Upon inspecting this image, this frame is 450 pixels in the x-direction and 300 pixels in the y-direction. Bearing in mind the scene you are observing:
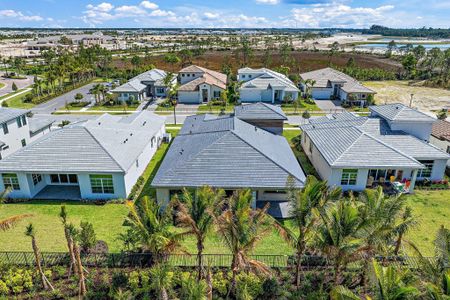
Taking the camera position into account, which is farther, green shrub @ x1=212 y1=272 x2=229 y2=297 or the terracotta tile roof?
the terracotta tile roof

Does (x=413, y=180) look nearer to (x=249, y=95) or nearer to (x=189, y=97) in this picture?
(x=249, y=95)

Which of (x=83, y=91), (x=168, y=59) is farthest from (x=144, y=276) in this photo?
(x=168, y=59)

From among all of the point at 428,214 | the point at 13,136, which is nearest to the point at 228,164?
the point at 428,214

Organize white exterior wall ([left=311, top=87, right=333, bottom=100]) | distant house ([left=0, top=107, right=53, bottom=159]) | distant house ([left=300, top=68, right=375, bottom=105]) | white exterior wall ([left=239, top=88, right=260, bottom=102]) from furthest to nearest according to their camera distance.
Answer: white exterior wall ([left=311, top=87, right=333, bottom=100]), white exterior wall ([left=239, top=88, right=260, bottom=102]), distant house ([left=300, top=68, right=375, bottom=105]), distant house ([left=0, top=107, right=53, bottom=159])

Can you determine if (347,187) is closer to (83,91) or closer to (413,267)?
(413,267)

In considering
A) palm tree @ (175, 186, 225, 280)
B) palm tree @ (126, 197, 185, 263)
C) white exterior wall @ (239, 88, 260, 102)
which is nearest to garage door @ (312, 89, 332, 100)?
white exterior wall @ (239, 88, 260, 102)

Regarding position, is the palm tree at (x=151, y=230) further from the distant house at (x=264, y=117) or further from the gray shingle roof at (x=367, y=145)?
the distant house at (x=264, y=117)

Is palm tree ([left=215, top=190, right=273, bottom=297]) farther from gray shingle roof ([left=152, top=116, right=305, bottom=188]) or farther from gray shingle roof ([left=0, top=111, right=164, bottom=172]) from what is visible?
gray shingle roof ([left=0, top=111, right=164, bottom=172])
